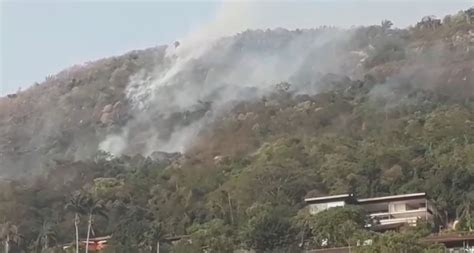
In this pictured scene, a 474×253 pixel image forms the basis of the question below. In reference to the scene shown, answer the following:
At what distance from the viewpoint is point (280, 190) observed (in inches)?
2254

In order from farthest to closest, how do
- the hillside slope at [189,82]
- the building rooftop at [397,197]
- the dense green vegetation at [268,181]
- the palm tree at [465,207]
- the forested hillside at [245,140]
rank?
the hillside slope at [189,82], the building rooftop at [397,197], the forested hillside at [245,140], the palm tree at [465,207], the dense green vegetation at [268,181]

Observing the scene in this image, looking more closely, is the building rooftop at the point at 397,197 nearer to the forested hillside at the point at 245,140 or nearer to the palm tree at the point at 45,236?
the forested hillside at the point at 245,140

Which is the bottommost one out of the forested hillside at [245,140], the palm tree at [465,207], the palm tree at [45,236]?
the palm tree at [465,207]

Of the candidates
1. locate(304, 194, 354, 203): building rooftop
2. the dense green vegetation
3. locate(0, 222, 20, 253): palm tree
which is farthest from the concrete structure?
locate(0, 222, 20, 253): palm tree

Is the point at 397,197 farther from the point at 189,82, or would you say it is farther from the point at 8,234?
the point at 189,82

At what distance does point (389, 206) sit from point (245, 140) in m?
26.1

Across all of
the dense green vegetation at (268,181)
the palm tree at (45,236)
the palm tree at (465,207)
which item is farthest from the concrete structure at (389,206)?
the palm tree at (45,236)

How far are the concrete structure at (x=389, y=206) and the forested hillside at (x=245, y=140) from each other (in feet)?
3.12

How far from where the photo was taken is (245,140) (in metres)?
78.8

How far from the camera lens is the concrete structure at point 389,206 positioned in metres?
52.3

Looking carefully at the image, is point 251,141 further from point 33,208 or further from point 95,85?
point 95,85

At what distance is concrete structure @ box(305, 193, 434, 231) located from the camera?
52.3 m

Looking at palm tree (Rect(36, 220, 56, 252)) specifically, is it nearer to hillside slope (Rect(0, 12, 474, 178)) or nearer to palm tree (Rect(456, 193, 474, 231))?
palm tree (Rect(456, 193, 474, 231))

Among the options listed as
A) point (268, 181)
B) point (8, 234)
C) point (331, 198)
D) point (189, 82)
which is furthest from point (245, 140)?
point (189, 82)
